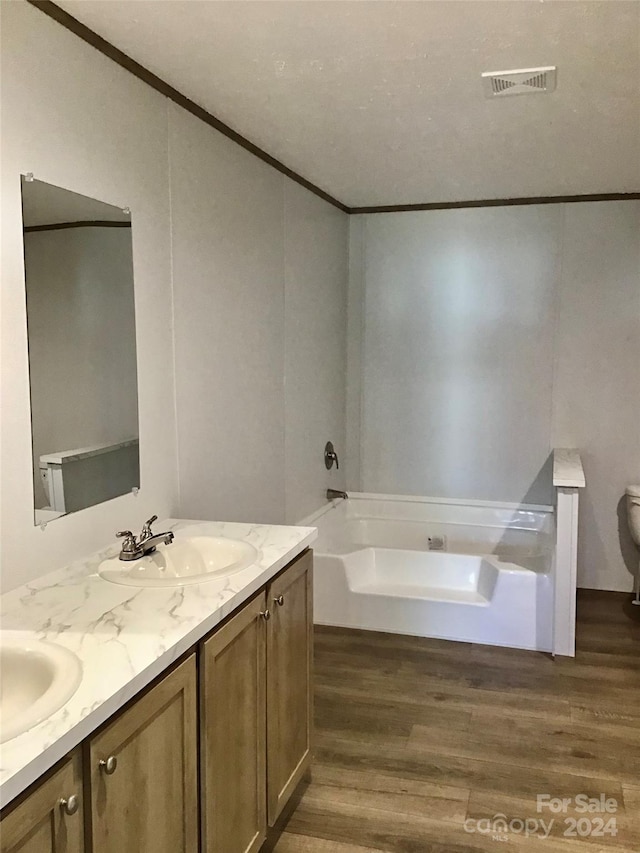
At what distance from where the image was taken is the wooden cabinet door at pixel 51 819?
43.2 inches

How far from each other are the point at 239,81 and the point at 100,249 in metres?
0.78

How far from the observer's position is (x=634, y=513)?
4.23 meters

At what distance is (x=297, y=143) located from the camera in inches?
126

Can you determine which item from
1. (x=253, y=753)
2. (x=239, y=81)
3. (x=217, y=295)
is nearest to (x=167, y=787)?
(x=253, y=753)

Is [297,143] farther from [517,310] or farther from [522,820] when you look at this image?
[522,820]

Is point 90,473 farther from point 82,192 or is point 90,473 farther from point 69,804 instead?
point 69,804

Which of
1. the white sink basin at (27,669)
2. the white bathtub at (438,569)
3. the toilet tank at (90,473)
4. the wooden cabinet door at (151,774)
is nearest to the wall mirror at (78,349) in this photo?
the toilet tank at (90,473)

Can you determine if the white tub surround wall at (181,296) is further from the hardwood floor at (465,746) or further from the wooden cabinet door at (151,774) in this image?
the hardwood floor at (465,746)

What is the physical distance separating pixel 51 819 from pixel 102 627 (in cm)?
45

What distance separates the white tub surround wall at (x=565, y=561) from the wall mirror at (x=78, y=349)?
6.65 feet

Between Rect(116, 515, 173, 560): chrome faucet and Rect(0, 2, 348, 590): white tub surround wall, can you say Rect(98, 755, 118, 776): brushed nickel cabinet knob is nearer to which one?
Rect(0, 2, 348, 590): white tub surround wall

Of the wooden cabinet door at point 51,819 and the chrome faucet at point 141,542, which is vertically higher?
the chrome faucet at point 141,542

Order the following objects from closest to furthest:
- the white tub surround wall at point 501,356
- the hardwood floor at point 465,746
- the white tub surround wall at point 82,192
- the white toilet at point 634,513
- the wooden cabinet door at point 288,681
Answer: the white tub surround wall at point 82,192 → the wooden cabinet door at point 288,681 → the hardwood floor at point 465,746 → the white toilet at point 634,513 → the white tub surround wall at point 501,356

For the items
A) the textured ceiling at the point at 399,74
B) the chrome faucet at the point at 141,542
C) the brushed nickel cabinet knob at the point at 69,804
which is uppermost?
the textured ceiling at the point at 399,74
